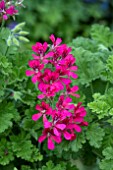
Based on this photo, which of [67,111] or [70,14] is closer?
[67,111]

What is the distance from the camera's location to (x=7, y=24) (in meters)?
5.38

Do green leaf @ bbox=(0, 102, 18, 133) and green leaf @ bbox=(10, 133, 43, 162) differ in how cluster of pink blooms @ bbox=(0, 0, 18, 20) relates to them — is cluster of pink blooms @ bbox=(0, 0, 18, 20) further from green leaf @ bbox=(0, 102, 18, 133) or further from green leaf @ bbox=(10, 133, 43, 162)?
green leaf @ bbox=(10, 133, 43, 162)

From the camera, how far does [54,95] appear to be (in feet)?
6.95

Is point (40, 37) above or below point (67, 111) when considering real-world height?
above

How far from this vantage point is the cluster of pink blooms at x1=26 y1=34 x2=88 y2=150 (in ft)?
6.90

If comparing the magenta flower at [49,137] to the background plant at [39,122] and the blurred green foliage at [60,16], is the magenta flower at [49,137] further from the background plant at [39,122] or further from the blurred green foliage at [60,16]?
the blurred green foliage at [60,16]

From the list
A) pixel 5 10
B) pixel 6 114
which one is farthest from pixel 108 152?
pixel 5 10

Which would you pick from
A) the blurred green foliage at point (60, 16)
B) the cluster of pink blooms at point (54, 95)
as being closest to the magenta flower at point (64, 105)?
the cluster of pink blooms at point (54, 95)

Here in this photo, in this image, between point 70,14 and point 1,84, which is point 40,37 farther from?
point 1,84

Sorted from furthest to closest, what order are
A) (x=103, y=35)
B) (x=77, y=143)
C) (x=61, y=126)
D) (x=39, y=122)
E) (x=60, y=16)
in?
Result: (x=60, y=16) → (x=103, y=35) → (x=39, y=122) → (x=77, y=143) → (x=61, y=126)

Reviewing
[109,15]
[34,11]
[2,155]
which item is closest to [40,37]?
[34,11]

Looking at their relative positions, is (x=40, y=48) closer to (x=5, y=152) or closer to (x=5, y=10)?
(x=5, y=10)

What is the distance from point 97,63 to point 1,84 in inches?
21.1

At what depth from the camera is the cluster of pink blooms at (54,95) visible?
82.8 inches
